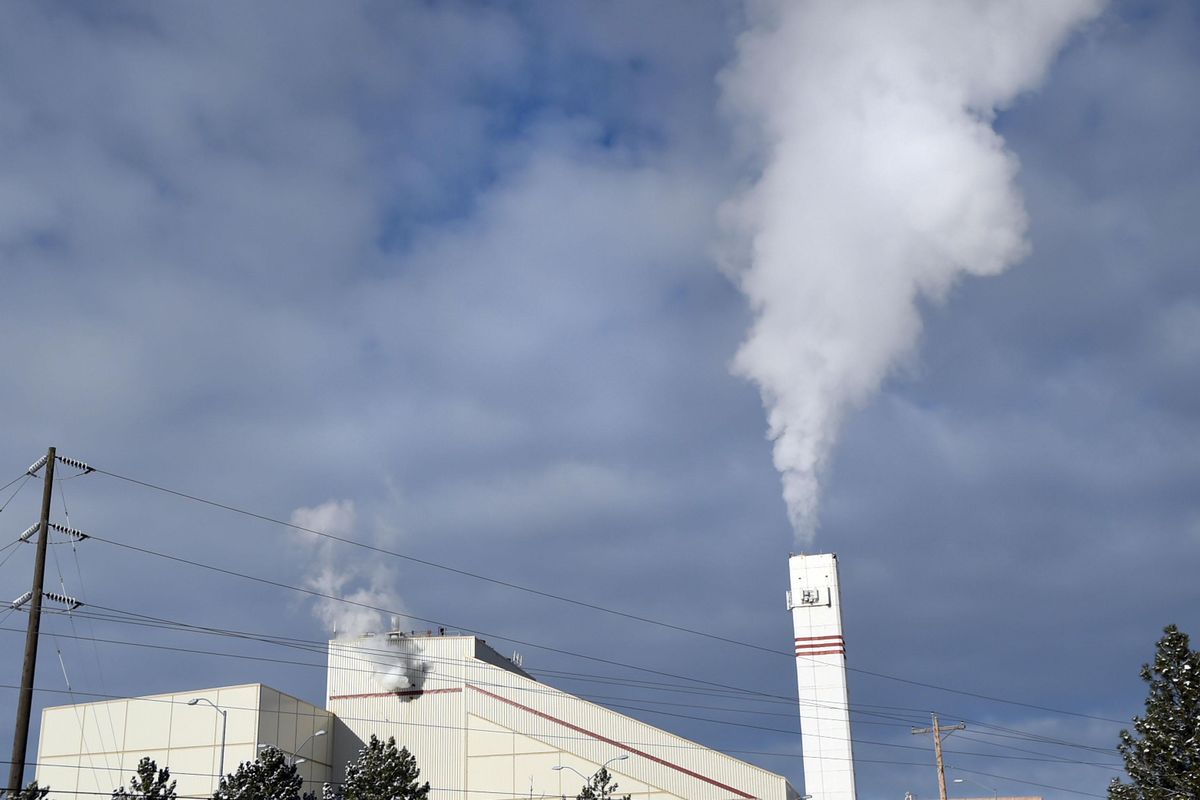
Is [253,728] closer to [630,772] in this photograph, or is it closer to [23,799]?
[630,772]

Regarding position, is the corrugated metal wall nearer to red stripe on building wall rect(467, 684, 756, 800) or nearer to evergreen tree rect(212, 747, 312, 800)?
red stripe on building wall rect(467, 684, 756, 800)

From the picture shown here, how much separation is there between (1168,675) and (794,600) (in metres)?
52.6

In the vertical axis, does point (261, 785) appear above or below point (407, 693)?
below

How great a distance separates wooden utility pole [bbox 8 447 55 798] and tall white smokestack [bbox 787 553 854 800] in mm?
67817

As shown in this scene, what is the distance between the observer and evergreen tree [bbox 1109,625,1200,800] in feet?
146

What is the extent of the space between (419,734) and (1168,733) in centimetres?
4865

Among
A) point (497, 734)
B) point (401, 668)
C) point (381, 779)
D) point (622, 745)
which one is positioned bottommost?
point (381, 779)

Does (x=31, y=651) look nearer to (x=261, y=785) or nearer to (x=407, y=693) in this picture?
(x=261, y=785)

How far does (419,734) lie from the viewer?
3201 inches

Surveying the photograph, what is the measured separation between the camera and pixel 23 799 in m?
38.4

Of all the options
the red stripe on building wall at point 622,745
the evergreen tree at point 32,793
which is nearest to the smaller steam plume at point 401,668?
the red stripe on building wall at point 622,745

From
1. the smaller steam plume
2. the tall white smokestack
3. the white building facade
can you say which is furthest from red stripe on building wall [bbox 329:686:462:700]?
the tall white smokestack

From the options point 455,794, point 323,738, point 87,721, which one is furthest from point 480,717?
point 87,721

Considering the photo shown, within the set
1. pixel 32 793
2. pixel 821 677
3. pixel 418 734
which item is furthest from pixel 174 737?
pixel 821 677
